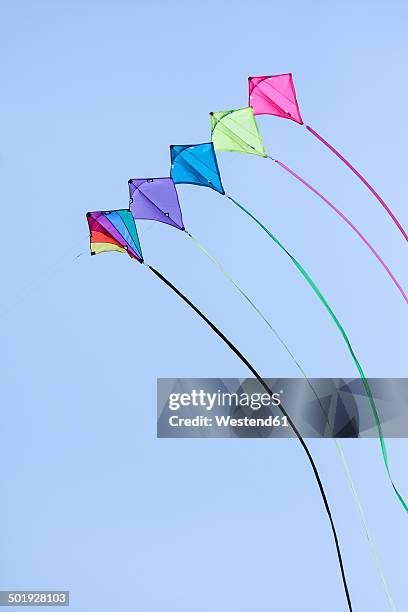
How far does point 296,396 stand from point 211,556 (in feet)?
1.47

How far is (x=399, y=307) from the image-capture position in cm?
193

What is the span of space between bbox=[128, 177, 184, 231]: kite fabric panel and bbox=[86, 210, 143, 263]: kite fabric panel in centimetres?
3

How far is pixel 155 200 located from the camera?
1.90 m

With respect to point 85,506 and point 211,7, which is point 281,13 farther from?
point 85,506

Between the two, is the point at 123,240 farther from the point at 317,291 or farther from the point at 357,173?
the point at 357,173

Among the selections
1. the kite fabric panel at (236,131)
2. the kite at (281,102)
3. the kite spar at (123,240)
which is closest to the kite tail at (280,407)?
the kite spar at (123,240)

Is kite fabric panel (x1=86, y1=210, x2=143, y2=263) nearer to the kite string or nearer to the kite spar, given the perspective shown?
the kite spar

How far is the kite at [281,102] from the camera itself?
192cm

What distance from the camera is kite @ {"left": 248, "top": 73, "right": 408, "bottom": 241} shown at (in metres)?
1.92

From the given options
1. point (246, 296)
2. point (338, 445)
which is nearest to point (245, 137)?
point (246, 296)

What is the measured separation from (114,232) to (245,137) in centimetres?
41

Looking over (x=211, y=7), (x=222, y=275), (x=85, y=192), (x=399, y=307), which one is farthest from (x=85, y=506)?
(x=211, y=7)

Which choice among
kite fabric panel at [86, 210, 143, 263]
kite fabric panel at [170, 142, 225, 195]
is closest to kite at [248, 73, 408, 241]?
kite fabric panel at [170, 142, 225, 195]

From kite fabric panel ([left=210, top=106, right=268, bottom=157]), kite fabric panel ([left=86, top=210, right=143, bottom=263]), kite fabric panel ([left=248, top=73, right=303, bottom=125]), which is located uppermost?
kite fabric panel ([left=248, top=73, right=303, bottom=125])
